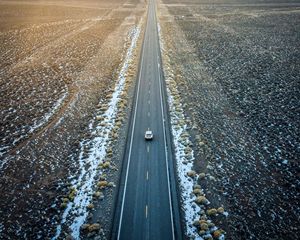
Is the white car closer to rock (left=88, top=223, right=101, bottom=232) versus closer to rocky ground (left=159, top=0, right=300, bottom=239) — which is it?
rocky ground (left=159, top=0, right=300, bottom=239)

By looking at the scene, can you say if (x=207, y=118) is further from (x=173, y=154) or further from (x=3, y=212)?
(x=3, y=212)

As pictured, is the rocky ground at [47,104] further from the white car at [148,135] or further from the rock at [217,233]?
the rock at [217,233]

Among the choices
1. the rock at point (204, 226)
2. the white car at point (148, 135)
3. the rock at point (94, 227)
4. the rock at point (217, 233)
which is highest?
the white car at point (148, 135)

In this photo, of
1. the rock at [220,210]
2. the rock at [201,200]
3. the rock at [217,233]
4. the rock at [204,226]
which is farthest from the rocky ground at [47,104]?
the rock at [220,210]

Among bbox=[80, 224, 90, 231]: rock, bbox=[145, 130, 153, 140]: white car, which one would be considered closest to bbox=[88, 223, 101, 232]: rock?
bbox=[80, 224, 90, 231]: rock

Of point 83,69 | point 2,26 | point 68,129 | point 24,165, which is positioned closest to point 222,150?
point 68,129

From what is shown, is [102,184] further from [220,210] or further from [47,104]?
[47,104]

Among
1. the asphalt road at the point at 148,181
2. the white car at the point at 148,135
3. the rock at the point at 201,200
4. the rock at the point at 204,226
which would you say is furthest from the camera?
the white car at the point at 148,135
